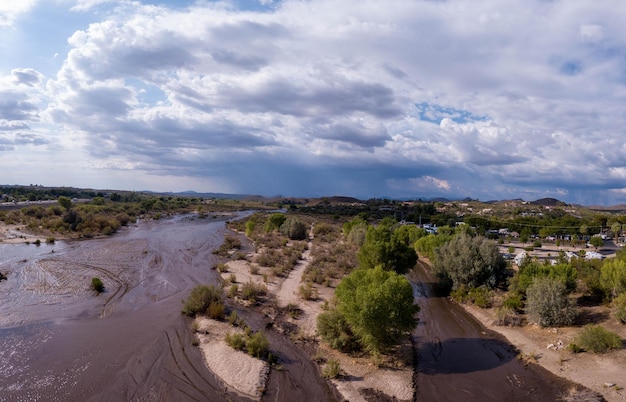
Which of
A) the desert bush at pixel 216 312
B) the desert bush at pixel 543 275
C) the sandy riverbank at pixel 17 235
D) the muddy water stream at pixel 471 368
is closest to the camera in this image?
the muddy water stream at pixel 471 368

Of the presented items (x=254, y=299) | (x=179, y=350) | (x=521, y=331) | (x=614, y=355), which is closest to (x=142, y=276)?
(x=254, y=299)

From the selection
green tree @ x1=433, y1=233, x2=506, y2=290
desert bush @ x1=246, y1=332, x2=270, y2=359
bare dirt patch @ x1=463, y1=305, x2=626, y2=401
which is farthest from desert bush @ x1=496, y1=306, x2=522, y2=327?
desert bush @ x1=246, y1=332, x2=270, y2=359

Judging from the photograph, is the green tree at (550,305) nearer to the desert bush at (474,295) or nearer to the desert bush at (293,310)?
the desert bush at (474,295)

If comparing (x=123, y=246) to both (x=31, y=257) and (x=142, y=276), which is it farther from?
(x=142, y=276)

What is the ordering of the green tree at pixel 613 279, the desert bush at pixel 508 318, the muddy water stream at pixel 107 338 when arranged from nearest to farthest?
the muddy water stream at pixel 107 338, the desert bush at pixel 508 318, the green tree at pixel 613 279

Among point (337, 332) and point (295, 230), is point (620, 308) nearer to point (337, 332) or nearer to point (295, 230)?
point (337, 332)

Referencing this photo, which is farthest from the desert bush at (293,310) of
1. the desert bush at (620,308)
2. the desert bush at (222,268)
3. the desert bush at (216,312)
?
the desert bush at (620,308)

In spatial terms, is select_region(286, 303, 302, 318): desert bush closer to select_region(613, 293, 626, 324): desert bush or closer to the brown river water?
the brown river water

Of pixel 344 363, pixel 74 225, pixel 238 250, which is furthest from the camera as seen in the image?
pixel 74 225
